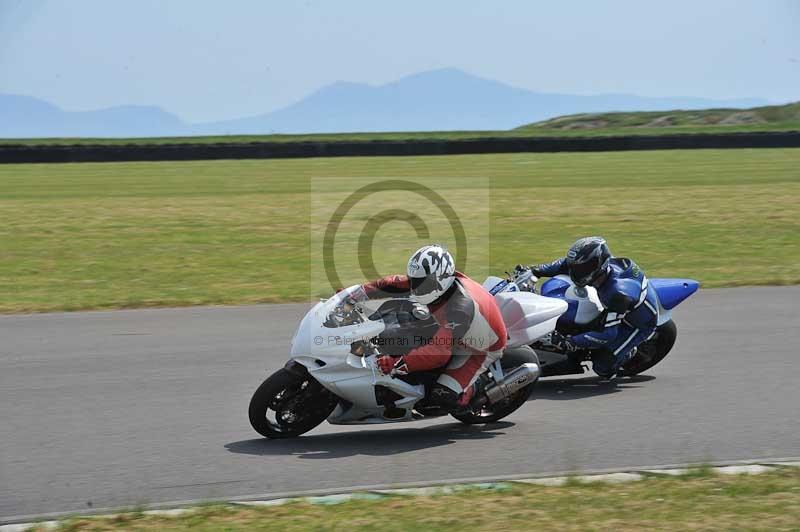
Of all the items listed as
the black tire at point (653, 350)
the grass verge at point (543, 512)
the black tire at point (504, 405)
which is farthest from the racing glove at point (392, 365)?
the black tire at point (653, 350)

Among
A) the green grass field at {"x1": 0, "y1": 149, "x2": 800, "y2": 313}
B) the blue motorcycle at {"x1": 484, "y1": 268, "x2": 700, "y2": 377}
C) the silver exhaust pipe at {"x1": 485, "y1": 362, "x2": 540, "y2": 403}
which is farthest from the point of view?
the green grass field at {"x1": 0, "y1": 149, "x2": 800, "y2": 313}

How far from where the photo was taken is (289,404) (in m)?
7.20

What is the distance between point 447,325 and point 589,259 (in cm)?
213


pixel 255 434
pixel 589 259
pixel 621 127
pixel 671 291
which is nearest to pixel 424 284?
pixel 255 434

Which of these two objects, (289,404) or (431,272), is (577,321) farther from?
(289,404)

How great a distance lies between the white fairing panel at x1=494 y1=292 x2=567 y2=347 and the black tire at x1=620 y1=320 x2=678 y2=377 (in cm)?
122

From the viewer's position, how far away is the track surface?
20.9 feet

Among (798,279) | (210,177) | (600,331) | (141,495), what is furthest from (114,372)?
(210,177)

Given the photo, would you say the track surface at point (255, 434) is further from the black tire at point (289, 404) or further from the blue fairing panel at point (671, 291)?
the blue fairing panel at point (671, 291)

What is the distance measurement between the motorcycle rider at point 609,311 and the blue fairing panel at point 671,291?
1.04 feet

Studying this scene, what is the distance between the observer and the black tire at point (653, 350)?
30.5ft

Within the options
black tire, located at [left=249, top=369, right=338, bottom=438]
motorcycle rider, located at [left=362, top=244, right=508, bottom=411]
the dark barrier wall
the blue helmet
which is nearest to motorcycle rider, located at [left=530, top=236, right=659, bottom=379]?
the blue helmet

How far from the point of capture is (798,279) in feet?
48.7

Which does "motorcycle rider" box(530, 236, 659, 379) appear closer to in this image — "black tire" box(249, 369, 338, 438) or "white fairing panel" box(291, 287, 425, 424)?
"white fairing panel" box(291, 287, 425, 424)
